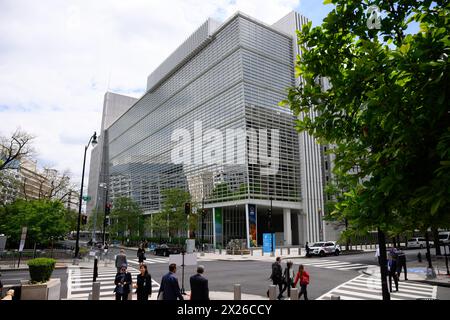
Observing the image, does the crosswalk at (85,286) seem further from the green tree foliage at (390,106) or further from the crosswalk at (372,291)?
the green tree foliage at (390,106)

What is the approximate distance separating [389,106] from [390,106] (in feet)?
0.06

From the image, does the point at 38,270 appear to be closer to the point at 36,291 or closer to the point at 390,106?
the point at 36,291

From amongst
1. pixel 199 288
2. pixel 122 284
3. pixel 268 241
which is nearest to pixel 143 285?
pixel 122 284

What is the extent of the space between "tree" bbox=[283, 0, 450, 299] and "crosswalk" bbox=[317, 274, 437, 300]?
9689 mm

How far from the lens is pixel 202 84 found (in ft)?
216

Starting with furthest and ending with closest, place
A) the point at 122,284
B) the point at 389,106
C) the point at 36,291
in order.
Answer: the point at 36,291
the point at 122,284
the point at 389,106

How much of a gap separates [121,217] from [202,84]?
107 ft

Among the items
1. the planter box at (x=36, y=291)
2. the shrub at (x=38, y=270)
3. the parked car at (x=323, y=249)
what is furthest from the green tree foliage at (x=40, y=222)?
the parked car at (x=323, y=249)

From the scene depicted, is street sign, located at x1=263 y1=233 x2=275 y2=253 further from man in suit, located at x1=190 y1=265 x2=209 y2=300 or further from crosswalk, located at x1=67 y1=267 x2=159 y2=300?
man in suit, located at x1=190 y1=265 x2=209 y2=300

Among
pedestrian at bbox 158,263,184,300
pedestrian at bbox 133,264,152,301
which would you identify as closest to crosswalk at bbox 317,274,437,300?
pedestrian at bbox 133,264,152,301

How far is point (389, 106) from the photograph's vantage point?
14.8ft
